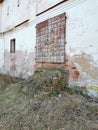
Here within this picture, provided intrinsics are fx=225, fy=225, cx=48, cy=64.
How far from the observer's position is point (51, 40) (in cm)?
847

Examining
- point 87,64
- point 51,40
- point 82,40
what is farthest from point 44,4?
point 87,64

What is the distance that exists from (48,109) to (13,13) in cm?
923

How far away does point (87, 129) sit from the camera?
4258mm

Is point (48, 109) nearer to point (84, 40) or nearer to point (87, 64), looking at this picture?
point (87, 64)

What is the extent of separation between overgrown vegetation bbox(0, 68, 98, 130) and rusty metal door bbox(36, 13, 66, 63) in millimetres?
964

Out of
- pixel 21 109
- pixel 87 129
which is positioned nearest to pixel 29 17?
pixel 21 109

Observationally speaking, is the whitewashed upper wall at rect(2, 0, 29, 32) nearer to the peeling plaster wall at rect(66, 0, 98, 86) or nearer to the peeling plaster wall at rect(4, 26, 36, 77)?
the peeling plaster wall at rect(4, 26, 36, 77)

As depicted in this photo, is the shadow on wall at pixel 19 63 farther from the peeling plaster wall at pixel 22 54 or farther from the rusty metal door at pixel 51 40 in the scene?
the rusty metal door at pixel 51 40

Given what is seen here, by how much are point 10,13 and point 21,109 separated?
30.8 ft

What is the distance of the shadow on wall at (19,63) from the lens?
34.9 feet

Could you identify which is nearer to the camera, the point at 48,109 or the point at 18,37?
the point at 48,109

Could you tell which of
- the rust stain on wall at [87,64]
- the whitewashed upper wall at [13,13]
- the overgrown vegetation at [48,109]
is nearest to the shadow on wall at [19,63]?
the whitewashed upper wall at [13,13]

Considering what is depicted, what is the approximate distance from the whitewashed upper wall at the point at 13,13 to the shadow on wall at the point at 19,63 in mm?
1740

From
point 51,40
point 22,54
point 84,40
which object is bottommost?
point 22,54
